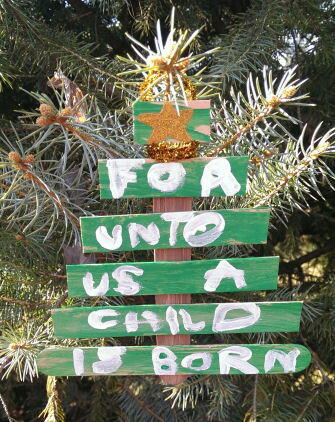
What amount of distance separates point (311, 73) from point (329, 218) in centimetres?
19

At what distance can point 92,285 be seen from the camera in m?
0.37

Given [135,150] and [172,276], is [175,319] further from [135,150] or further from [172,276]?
[135,150]

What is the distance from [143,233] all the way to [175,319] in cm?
8

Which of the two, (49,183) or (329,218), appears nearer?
(49,183)

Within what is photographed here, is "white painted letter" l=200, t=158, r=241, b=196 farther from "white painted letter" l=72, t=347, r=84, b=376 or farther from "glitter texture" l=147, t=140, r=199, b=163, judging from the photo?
"white painted letter" l=72, t=347, r=84, b=376

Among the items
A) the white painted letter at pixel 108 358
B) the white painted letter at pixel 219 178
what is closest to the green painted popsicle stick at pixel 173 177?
the white painted letter at pixel 219 178

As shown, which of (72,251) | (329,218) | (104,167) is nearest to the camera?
(104,167)

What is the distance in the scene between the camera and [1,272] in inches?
17.8

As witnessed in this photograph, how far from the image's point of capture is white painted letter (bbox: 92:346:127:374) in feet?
1.28

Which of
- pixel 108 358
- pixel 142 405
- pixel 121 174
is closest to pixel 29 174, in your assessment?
pixel 121 174

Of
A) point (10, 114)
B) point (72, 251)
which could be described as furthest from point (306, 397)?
point (10, 114)

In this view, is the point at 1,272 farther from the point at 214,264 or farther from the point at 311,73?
the point at 311,73

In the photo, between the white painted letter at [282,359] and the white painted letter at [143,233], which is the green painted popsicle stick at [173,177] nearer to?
the white painted letter at [143,233]

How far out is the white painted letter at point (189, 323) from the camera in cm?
38
